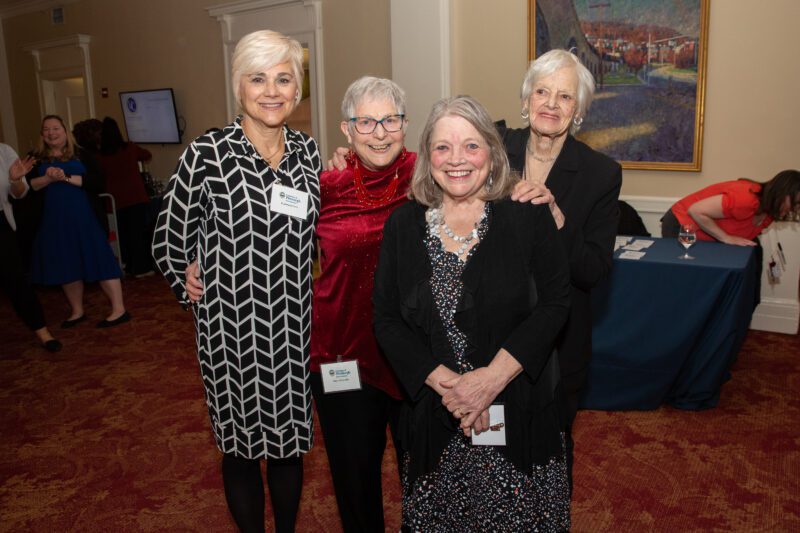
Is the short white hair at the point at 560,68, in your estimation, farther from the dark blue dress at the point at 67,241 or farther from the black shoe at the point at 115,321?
the black shoe at the point at 115,321

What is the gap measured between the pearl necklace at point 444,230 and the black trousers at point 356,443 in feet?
1.80

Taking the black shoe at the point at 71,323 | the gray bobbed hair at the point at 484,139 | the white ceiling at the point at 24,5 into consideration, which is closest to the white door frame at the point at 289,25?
the black shoe at the point at 71,323

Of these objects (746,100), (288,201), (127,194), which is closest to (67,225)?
(127,194)

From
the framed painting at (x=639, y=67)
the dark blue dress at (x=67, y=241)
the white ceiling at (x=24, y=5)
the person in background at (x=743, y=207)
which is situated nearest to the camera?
the person in background at (x=743, y=207)

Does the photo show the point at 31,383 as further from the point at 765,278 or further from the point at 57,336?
the point at 765,278

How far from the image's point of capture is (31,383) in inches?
163

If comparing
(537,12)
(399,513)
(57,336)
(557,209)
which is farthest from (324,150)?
(557,209)

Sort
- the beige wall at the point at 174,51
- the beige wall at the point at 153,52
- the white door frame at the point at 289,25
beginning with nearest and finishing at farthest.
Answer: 1. the beige wall at the point at 174,51
2. the white door frame at the point at 289,25
3. the beige wall at the point at 153,52

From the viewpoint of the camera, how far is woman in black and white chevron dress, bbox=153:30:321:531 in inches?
69.2

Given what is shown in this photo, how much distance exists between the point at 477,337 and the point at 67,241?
4.34m

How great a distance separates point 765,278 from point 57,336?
211 inches

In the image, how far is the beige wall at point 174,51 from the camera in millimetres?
6293

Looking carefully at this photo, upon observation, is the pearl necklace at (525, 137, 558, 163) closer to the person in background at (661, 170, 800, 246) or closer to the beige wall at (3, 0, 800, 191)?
the person in background at (661, 170, 800, 246)

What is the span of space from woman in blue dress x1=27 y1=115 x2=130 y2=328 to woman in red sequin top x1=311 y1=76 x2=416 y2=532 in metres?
3.62
